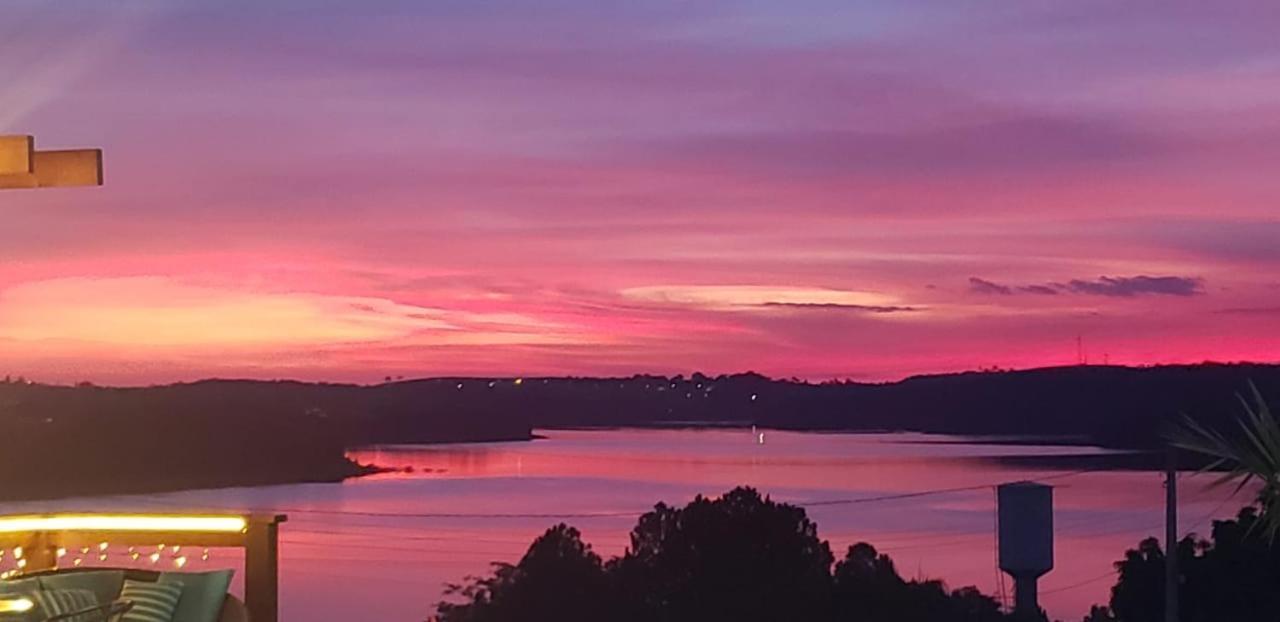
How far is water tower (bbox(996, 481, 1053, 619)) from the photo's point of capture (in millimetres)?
10086

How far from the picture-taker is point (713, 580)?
11.9m

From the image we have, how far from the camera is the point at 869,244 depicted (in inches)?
649

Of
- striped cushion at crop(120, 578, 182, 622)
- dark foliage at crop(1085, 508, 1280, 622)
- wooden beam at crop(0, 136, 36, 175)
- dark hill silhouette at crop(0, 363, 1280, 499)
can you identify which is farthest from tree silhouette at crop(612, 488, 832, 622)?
wooden beam at crop(0, 136, 36, 175)

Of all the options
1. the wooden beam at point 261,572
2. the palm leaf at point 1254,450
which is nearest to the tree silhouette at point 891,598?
the palm leaf at point 1254,450

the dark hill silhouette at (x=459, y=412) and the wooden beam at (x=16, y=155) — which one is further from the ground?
the wooden beam at (x=16, y=155)

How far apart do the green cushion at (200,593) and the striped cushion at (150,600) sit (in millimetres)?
23

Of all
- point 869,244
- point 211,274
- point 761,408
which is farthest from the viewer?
point 761,408

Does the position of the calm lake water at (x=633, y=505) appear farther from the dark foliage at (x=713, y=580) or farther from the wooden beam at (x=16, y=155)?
the wooden beam at (x=16, y=155)

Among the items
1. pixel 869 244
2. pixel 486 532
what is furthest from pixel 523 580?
pixel 486 532

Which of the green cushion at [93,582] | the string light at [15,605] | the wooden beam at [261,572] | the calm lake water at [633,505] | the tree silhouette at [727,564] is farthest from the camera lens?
the calm lake water at [633,505]

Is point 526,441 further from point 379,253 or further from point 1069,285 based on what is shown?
point 379,253

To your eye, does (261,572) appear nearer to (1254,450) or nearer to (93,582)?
(93,582)

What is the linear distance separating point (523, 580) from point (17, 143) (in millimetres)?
9951

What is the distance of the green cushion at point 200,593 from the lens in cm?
459
